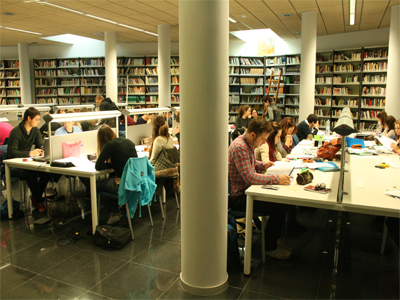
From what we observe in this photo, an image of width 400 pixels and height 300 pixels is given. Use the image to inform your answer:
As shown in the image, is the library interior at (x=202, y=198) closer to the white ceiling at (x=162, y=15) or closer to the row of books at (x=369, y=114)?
the white ceiling at (x=162, y=15)

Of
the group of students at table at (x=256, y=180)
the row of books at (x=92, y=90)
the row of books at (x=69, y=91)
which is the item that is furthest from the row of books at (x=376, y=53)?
the row of books at (x=69, y=91)

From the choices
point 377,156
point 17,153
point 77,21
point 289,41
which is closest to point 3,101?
point 77,21

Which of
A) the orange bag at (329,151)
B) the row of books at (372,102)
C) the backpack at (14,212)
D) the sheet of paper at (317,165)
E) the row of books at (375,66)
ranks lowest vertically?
the backpack at (14,212)

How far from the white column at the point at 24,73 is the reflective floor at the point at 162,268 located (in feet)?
31.4

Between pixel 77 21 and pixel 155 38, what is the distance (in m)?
2.84

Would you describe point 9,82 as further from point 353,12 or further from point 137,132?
point 353,12

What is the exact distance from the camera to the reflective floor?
237cm

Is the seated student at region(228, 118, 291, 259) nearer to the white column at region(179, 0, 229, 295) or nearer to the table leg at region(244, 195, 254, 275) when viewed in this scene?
the table leg at region(244, 195, 254, 275)

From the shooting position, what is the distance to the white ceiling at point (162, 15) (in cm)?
632

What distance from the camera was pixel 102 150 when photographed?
334 cm

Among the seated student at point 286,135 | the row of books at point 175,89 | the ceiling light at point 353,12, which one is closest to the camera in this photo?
the seated student at point 286,135

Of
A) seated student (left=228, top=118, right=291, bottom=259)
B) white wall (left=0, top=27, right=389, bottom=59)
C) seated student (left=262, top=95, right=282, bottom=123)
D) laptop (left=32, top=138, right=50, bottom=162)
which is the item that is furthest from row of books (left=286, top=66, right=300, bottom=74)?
laptop (left=32, top=138, right=50, bottom=162)

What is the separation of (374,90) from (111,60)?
24.4 feet

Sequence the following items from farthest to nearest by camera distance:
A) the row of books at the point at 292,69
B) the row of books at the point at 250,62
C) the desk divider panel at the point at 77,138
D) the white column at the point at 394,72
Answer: the row of books at the point at 250,62, the row of books at the point at 292,69, the white column at the point at 394,72, the desk divider panel at the point at 77,138
